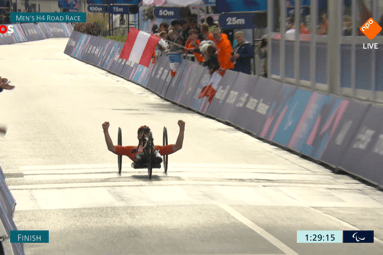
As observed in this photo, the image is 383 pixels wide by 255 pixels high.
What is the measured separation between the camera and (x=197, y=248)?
27.2 feet

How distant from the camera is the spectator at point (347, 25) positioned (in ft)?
56.1

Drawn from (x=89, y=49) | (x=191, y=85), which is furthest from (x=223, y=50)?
(x=89, y=49)

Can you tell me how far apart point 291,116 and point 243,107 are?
9.60 feet

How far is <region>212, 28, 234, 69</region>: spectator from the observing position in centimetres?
2094

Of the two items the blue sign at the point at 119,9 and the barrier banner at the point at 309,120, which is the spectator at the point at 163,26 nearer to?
the barrier banner at the point at 309,120

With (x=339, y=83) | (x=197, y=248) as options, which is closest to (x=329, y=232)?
(x=197, y=248)

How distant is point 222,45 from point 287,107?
505 cm

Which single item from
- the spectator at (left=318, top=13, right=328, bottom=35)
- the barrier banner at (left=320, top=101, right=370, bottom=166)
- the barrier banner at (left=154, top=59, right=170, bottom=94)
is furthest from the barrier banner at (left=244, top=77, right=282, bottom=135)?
the barrier banner at (left=154, top=59, right=170, bottom=94)

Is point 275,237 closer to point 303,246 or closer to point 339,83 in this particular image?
point 303,246

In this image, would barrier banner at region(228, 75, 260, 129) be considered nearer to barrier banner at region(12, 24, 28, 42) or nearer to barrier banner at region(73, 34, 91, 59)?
barrier banner at region(73, 34, 91, 59)

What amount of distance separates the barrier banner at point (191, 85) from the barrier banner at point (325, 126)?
811 centimetres

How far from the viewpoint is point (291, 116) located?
1608cm
